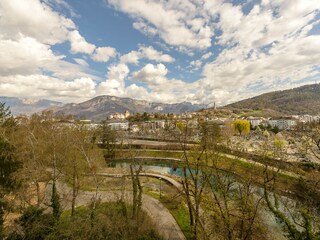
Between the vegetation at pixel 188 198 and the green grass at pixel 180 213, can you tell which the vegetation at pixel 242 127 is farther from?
the green grass at pixel 180 213

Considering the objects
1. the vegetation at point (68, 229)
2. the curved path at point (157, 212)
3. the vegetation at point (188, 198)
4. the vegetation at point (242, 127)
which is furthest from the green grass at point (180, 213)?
the vegetation at point (242, 127)

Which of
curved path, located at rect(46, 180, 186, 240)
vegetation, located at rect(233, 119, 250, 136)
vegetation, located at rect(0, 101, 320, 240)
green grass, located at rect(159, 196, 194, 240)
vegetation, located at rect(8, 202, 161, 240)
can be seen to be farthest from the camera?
vegetation, located at rect(233, 119, 250, 136)

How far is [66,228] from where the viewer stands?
1072 cm

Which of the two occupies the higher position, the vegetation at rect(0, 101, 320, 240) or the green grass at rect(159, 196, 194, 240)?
the vegetation at rect(0, 101, 320, 240)

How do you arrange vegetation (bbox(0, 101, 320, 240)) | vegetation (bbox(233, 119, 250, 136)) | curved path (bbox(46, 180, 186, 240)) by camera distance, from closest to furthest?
vegetation (bbox(0, 101, 320, 240)) → curved path (bbox(46, 180, 186, 240)) → vegetation (bbox(233, 119, 250, 136))

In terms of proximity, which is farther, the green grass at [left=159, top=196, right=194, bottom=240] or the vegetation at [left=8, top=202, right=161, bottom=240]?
the green grass at [left=159, top=196, right=194, bottom=240]

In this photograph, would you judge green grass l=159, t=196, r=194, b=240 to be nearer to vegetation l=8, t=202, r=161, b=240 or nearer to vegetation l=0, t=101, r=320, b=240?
vegetation l=0, t=101, r=320, b=240

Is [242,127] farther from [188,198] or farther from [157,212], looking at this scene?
[188,198]

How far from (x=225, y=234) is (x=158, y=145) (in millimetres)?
50697

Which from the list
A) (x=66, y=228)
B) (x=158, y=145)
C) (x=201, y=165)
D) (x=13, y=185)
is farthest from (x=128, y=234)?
(x=158, y=145)

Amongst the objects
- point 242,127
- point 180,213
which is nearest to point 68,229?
point 180,213

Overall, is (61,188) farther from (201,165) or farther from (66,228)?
(201,165)

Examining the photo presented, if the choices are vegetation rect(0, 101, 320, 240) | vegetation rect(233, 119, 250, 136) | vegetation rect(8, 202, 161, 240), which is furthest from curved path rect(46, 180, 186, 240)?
vegetation rect(233, 119, 250, 136)

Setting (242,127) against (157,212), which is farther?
(242,127)
